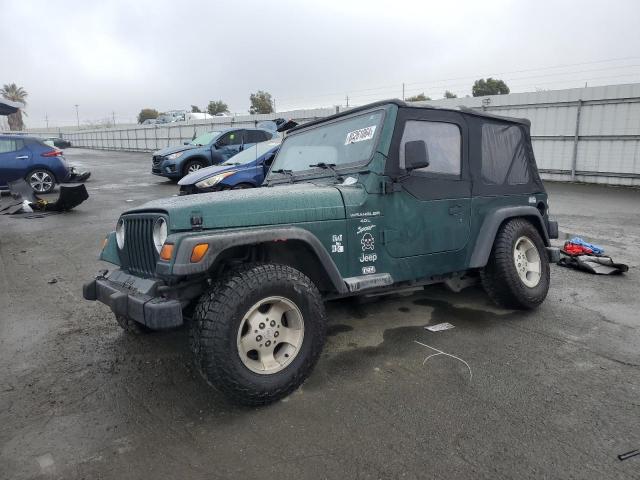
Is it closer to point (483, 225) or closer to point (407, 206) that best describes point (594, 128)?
point (483, 225)

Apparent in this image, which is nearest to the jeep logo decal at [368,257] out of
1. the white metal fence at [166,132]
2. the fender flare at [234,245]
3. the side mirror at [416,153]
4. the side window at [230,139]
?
the fender flare at [234,245]

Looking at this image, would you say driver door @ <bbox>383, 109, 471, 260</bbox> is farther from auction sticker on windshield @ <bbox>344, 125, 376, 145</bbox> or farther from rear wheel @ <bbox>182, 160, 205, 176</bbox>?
rear wheel @ <bbox>182, 160, 205, 176</bbox>

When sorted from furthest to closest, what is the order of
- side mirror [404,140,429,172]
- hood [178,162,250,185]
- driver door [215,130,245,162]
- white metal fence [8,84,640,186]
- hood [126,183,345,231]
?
driver door [215,130,245,162] < white metal fence [8,84,640,186] < hood [178,162,250,185] < side mirror [404,140,429,172] < hood [126,183,345,231]

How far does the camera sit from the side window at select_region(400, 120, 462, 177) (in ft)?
12.5

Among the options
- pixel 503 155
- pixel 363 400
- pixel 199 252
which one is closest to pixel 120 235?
pixel 199 252

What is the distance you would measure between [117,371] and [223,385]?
46.0 inches

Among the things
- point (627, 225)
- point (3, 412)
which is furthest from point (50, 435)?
point (627, 225)

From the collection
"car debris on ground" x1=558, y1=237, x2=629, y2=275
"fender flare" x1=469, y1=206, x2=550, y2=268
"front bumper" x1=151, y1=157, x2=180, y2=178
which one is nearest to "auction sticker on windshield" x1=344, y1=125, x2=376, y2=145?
"fender flare" x1=469, y1=206, x2=550, y2=268

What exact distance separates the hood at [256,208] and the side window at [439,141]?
34.9 inches

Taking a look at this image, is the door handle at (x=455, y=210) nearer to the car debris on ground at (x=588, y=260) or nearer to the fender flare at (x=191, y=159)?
the car debris on ground at (x=588, y=260)

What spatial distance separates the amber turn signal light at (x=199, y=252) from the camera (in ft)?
8.77

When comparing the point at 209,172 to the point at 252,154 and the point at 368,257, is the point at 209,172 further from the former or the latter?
the point at 368,257

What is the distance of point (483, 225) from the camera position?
4.26 metres

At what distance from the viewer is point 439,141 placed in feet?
13.2
